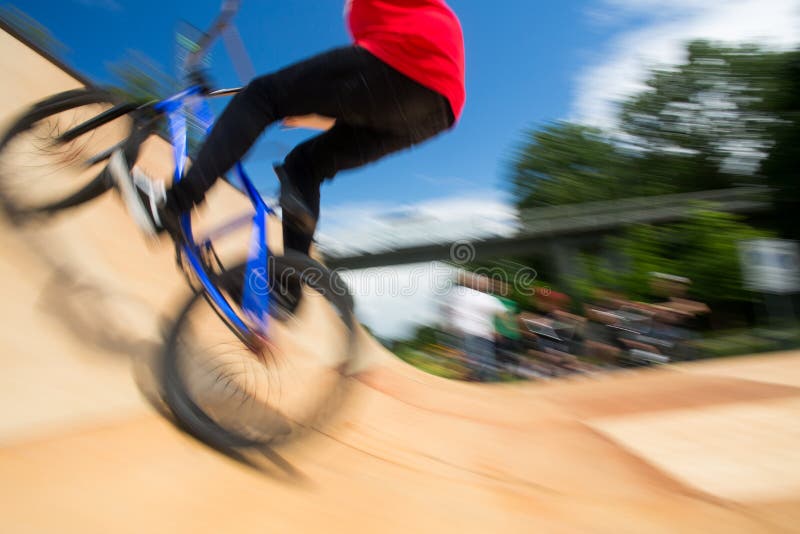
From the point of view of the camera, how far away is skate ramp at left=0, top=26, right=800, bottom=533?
1.65m

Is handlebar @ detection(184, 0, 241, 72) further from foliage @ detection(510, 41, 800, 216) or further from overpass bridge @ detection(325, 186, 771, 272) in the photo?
foliage @ detection(510, 41, 800, 216)

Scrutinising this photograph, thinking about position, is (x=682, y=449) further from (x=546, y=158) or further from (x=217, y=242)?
(x=546, y=158)

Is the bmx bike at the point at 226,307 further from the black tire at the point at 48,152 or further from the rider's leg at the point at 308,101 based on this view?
the rider's leg at the point at 308,101

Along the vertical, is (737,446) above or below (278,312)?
A: below

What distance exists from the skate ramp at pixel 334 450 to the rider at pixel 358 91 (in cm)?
48

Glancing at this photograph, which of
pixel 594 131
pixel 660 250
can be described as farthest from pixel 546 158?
pixel 660 250

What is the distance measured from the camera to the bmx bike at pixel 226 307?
80.4 inches

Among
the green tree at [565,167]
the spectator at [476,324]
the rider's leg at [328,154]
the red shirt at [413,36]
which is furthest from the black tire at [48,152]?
the green tree at [565,167]

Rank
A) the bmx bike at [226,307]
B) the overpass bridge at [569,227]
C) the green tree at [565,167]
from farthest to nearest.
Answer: the green tree at [565,167]
the overpass bridge at [569,227]
the bmx bike at [226,307]

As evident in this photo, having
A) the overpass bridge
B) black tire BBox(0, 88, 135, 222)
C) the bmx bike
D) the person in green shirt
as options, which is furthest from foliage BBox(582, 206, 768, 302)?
black tire BBox(0, 88, 135, 222)

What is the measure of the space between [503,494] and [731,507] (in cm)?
80

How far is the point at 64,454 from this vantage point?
1.75 meters

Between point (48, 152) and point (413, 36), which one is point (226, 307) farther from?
point (48, 152)

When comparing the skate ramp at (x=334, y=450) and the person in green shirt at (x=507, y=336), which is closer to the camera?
the skate ramp at (x=334, y=450)
